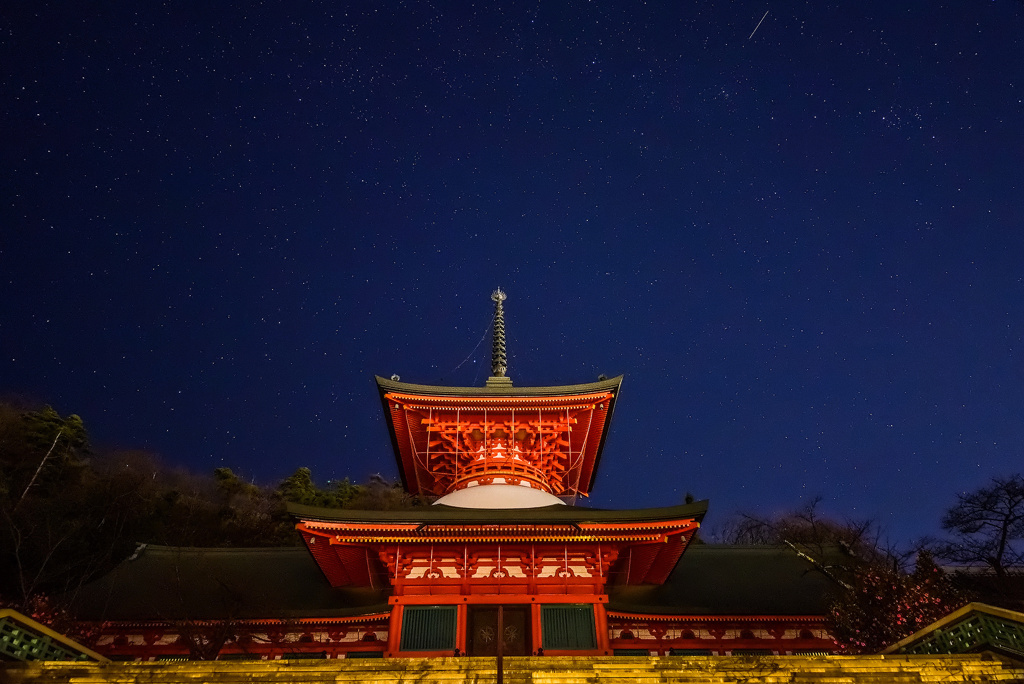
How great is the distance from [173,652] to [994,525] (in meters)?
25.6

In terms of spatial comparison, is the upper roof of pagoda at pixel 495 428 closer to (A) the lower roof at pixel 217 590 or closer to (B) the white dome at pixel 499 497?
(B) the white dome at pixel 499 497

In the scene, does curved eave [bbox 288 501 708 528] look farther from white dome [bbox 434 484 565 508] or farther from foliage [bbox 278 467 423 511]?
foliage [bbox 278 467 423 511]

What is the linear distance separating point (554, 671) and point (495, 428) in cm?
1099

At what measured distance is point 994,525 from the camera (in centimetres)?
2097

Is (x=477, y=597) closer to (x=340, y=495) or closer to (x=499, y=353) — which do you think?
(x=499, y=353)

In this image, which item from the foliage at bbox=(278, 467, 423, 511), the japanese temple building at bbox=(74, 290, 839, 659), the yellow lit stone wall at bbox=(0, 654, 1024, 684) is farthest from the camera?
the foliage at bbox=(278, 467, 423, 511)

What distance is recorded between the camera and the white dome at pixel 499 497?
1788 cm

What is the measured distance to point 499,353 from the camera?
2398cm

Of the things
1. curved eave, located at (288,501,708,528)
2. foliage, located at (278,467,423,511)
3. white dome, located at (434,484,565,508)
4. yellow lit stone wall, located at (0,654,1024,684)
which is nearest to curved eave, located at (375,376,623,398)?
white dome, located at (434,484,565,508)

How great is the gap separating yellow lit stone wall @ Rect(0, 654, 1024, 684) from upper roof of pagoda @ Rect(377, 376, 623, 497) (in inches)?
388

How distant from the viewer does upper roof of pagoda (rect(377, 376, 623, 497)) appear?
19.3m

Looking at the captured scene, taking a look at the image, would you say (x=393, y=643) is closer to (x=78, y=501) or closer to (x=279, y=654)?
(x=279, y=654)

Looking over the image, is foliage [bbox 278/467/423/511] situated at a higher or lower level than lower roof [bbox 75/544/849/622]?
higher

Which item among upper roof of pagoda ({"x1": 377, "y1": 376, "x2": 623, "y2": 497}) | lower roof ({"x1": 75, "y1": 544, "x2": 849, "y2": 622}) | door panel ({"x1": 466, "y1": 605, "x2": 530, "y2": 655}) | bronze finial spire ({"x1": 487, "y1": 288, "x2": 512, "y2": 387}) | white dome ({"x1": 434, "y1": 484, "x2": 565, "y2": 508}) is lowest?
door panel ({"x1": 466, "y1": 605, "x2": 530, "y2": 655})
